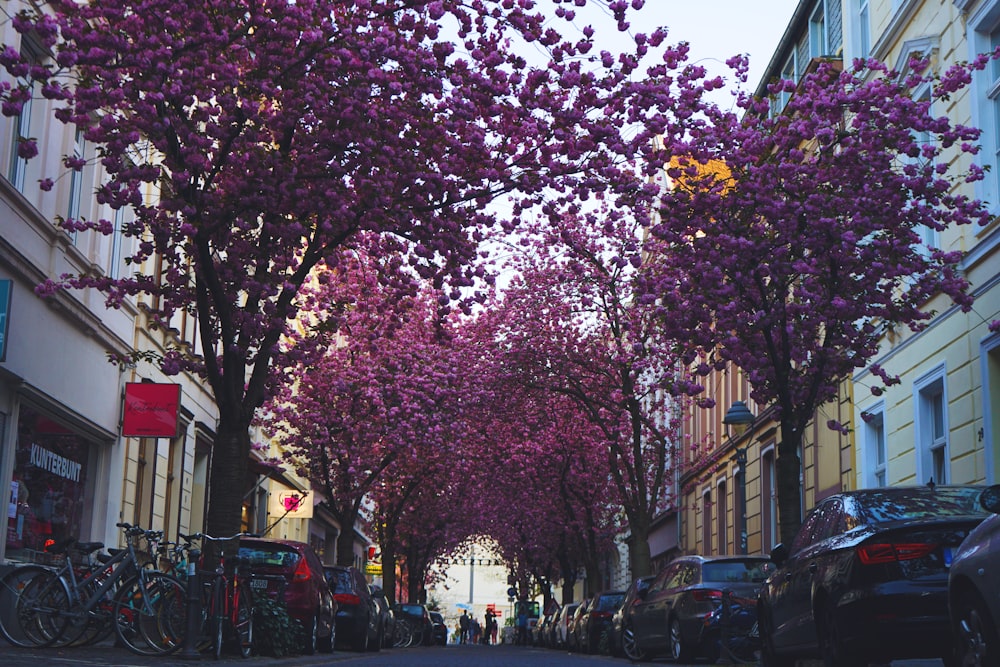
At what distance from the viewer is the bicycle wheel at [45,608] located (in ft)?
44.7

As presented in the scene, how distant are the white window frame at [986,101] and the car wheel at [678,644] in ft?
22.0

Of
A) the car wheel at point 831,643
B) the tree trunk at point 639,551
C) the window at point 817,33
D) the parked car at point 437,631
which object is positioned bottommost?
the parked car at point 437,631

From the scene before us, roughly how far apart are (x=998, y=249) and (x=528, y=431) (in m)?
23.3

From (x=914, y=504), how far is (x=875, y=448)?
13.9 m

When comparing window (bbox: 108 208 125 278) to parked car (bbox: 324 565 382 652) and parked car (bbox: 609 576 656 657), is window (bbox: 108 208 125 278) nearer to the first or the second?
parked car (bbox: 324 565 382 652)

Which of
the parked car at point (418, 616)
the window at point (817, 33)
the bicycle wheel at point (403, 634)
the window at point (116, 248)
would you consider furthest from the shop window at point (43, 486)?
the window at point (817, 33)

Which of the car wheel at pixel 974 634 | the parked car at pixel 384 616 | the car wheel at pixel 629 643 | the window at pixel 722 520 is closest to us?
the car wheel at pixel 974 634

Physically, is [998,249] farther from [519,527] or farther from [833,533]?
[519,527]

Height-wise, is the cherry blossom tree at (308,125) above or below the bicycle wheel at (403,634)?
above

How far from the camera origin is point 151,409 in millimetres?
20859

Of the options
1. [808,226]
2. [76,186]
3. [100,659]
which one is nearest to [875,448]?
[808,226]

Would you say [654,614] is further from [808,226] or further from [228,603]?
[228,603]

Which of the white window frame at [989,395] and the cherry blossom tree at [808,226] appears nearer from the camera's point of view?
the cherry blossom tree at [808,226]

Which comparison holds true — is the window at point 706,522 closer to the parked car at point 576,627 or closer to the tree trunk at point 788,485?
the parked car at point 576,627
